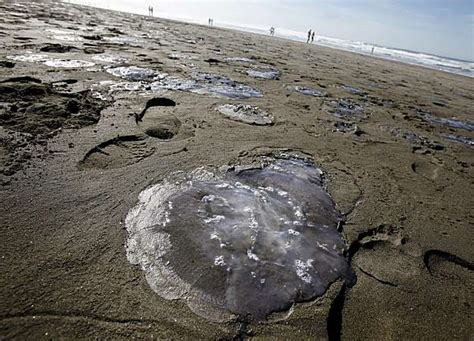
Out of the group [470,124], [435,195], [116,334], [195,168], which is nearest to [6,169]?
[195,168]

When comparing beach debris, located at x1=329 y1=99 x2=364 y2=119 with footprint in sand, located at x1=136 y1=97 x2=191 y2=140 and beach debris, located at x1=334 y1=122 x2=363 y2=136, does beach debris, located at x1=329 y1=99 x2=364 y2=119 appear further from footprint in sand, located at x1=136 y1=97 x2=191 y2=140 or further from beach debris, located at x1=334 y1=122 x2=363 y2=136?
footprint in sand, located at x1=136 y1=97 x2=191 y2=140

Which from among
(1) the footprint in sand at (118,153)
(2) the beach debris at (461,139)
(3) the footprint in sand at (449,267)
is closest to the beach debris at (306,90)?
(2) the beach debris at (461,139)

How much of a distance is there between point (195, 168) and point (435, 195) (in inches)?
95.9

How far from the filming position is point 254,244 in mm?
1959

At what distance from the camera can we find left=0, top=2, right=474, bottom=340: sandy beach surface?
1500mm

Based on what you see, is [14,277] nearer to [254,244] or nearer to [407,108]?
[254,244]

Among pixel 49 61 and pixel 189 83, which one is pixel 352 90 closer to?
pixel 189 83

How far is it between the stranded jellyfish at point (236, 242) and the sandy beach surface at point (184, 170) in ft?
0.26

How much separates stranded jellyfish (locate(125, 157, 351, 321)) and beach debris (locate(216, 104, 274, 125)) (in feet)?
4.83

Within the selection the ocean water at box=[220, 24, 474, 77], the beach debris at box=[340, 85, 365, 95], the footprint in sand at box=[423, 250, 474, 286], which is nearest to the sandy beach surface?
the footprint in sand at box=[423, 250, 474, 286]

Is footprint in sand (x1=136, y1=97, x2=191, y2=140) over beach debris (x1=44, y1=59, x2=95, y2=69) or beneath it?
beneath

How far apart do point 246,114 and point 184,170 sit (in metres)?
1.82

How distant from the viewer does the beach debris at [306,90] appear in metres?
5.87

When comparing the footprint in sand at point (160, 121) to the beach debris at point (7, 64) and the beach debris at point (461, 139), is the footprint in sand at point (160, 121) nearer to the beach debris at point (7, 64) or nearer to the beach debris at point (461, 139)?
the beach debris at point (7, 64)
